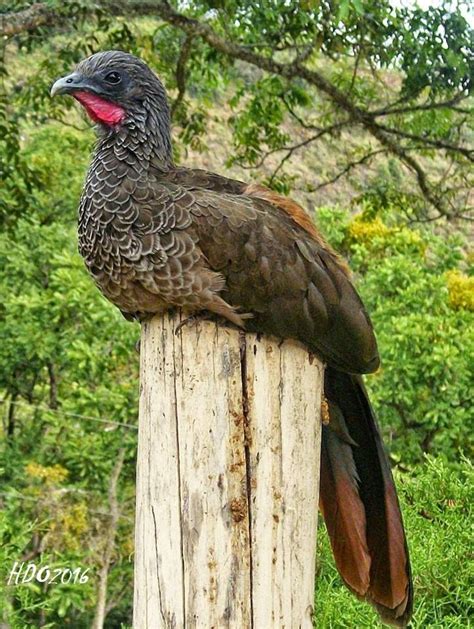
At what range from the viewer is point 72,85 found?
8.66 ft

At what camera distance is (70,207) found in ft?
25.0

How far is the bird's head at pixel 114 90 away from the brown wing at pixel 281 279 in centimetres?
39

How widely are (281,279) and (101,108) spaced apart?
2.42 ft

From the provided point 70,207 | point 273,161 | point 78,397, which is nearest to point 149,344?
point 78,397

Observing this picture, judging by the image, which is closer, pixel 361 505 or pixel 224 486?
pixel 224 486

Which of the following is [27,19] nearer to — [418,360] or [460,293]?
[418,360]

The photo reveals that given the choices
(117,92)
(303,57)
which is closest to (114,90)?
(117,92)

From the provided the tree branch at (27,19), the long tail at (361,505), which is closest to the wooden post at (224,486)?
the long tail at (361,505)

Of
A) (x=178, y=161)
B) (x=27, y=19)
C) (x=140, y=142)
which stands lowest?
(x=178, y=161)

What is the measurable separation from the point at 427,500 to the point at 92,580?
10.5 feet

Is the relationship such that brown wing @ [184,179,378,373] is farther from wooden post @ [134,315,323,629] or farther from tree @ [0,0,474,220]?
tree @ [0,0,474,220]

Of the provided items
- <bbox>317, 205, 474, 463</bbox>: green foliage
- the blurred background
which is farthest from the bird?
<bbox>317, 205, 474, 463</bbox>: green foliage

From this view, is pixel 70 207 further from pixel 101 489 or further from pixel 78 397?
pixel 101 489

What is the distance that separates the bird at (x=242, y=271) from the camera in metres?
2.34
